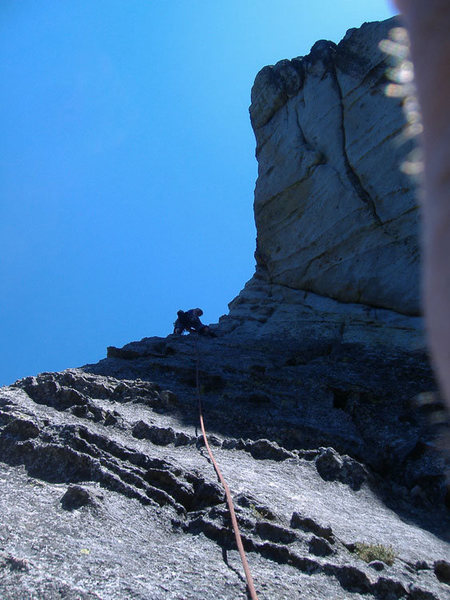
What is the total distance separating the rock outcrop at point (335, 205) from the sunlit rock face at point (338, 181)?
0.04 m

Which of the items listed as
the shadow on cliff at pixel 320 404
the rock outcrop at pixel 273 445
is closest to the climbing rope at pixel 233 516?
the rock outcrop at pixel 273 445

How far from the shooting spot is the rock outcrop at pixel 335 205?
16.7m

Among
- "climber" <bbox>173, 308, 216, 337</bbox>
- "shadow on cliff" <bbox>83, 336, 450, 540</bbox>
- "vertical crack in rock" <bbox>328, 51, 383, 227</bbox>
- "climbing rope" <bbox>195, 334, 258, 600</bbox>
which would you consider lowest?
"climbing rope" <bbox>195, 334, 258, 600</bbox>

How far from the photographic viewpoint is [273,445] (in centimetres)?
857

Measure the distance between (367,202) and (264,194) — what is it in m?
5.34

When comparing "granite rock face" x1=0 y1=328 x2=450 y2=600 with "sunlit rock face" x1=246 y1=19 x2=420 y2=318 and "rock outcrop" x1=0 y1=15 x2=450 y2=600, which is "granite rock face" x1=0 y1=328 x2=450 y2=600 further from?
→ "sunlit rock face" x1=246 y1=19 x2=420 y2=318

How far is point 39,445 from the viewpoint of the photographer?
23.4 ft

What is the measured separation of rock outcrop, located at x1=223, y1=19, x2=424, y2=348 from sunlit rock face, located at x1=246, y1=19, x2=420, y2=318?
40 millimetres

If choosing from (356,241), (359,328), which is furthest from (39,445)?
(356,241)

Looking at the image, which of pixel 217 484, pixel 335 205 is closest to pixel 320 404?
pixel 217 484

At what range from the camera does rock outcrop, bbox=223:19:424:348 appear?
54.6 ft

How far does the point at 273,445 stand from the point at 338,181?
45.1ft

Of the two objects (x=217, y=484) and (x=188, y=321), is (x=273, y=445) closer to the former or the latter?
(x=217, y=484)

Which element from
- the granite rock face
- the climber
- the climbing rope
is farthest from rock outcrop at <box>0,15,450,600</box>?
the climber
